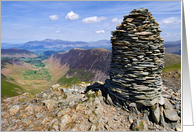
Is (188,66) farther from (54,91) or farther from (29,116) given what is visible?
(54,91)

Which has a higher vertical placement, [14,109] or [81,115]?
[14,109]

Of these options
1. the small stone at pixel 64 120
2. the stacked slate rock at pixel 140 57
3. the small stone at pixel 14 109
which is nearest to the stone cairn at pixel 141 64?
the stacked slate rock at pixel 140 57

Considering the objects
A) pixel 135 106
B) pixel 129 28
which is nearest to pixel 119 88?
pixel 135 106

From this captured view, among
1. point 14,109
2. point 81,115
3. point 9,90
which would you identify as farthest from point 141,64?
point 9,90

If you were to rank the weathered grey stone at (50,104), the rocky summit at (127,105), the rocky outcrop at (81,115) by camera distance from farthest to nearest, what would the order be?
1. the weathered grey stone at (50,104)
2. the rocky summit at (127,105)
3. the rocky outcrop at (81,115)

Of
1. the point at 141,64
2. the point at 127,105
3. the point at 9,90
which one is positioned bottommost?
the point at 9,90

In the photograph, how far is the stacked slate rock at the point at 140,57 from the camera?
14.4m

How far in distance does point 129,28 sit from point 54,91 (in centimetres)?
1572

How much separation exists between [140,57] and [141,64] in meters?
0.85

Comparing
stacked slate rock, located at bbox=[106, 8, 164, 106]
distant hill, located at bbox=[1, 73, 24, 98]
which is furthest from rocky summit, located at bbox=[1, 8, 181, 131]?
distant hill, located at bbox=[1, 73, 24, 98]

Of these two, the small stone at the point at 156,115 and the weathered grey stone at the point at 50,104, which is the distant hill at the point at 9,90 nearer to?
the weathered grey stone at the point at 50,104

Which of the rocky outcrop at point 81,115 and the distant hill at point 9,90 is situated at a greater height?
the rocky outcrop at point 81,115

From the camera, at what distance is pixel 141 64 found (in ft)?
47.3

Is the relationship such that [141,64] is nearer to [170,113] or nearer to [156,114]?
[156,114]
